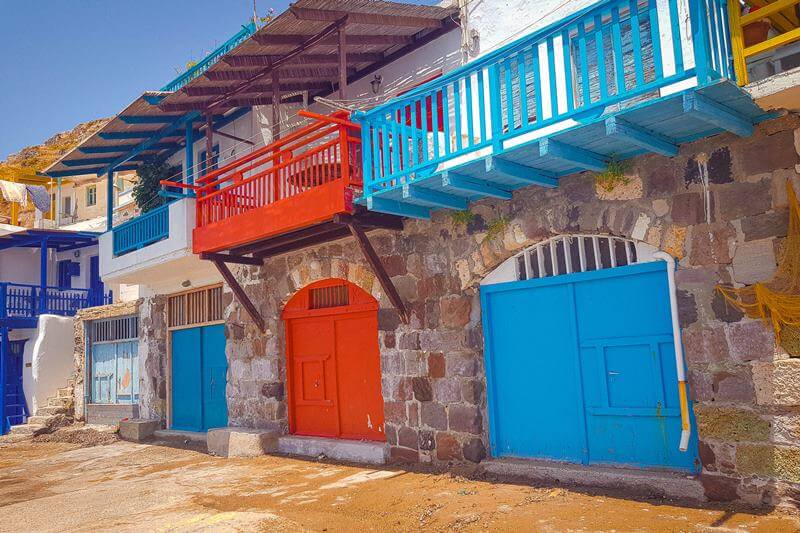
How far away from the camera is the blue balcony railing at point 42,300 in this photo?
736 inches

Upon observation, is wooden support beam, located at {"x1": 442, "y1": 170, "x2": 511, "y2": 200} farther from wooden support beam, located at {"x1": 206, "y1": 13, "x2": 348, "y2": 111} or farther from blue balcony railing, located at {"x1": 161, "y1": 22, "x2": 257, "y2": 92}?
blue balcony railing, located at {"x1": 161, "y1": 22, "x2": 257, "y2": 92}

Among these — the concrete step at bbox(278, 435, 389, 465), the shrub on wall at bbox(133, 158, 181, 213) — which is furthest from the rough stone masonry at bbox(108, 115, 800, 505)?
the shrub on wall at bbox(133, 158, 181, 213)

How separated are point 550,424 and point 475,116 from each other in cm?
414

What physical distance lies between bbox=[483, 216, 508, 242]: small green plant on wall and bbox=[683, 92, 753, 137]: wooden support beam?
8.44 ft

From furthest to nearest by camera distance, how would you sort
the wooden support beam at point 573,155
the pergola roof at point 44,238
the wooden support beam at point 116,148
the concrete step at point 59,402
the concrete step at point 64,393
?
the pergola roof at point 44,238 → the concrete step at point 64,393 → the concrete step at point 59,402 → the wooden support beam at point 116,148 → the wooden support beam at point 573,155

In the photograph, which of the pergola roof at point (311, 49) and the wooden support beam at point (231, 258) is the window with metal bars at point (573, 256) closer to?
the pergola roof at point (311, 49)

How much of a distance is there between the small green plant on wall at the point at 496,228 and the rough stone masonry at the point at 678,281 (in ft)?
0.05

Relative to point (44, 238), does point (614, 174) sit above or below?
below

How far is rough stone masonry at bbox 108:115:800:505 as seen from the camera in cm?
533

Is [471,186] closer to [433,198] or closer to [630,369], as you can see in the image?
[433,198]

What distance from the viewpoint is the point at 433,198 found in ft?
24.3

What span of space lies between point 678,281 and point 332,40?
19.9 ft

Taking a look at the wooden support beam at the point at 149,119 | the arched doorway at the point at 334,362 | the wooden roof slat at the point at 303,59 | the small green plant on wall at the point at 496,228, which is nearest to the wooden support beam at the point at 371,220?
the arched doorway at the point at 334,362

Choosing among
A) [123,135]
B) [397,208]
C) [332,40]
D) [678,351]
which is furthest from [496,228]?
[123,135]
